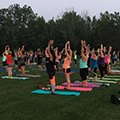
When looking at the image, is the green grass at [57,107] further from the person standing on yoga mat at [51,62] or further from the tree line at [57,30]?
the tree line at [57,30]

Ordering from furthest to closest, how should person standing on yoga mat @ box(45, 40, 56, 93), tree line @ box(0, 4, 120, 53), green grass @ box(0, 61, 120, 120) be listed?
1. tree line @ box(0, 4, 120, 53)
2. person standing on yoga mat @ box(45, 40, 56, 93)
3. green grass @ box(0, 61, 120, 120)

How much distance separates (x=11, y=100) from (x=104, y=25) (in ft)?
165

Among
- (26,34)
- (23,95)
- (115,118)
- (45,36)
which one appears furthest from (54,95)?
(26,34)

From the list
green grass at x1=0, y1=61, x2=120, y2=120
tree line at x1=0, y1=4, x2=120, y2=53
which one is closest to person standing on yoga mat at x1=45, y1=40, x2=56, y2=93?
green grass at x1=0, y1=61, x2=120, y2=120

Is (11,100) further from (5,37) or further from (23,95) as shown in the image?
(5,37)

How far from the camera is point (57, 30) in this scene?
61.7 meters

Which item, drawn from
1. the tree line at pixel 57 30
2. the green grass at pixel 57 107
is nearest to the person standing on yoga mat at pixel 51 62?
the green grass at pixel 57 107

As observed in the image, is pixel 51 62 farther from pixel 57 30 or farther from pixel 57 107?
pixel 57 30

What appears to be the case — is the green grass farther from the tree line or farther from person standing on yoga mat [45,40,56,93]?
the tree line

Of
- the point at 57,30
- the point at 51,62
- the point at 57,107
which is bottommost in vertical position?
the point at 57,107

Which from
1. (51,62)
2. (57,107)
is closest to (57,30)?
(51,62)

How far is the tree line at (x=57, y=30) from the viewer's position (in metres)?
52.4

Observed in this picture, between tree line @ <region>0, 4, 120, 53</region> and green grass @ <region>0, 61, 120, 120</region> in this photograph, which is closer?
green grass @ <region>0, 61, 120, 120</region>

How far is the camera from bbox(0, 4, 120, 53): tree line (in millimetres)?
52375
